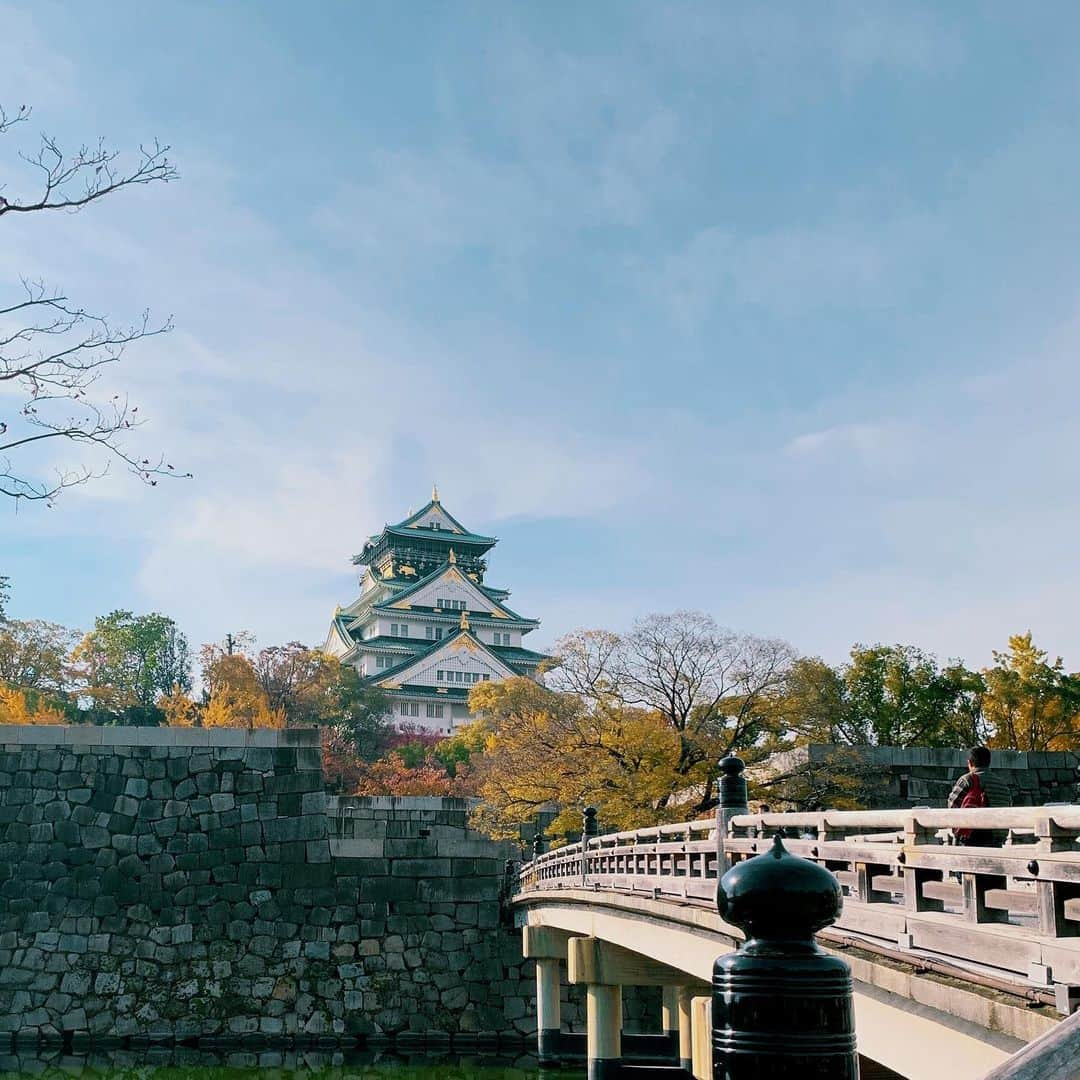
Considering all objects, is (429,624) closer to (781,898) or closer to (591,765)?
(591,765)

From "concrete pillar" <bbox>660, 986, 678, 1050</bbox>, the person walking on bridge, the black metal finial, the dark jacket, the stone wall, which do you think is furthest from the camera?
the stone wall

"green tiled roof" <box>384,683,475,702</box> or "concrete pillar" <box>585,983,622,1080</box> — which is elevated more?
"green tiled roof" <box>384,683,475,702</box>

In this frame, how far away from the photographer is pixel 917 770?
2441 cm

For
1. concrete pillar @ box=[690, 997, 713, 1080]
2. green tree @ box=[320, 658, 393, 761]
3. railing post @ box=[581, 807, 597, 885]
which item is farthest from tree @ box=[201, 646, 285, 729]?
concrete pillar @ box=[690, 997, 713, 1080]

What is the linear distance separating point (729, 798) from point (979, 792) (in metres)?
2.95

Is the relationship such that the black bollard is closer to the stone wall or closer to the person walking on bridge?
the person walking on bridge

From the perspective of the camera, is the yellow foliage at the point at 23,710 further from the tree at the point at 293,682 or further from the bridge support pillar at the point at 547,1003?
the bridge support pillar at the point at 547,1003

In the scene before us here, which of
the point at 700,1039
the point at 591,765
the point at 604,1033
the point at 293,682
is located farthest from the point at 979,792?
the point at 293,682

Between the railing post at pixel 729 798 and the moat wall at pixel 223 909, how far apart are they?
16.2 metres

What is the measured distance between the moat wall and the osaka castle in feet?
135

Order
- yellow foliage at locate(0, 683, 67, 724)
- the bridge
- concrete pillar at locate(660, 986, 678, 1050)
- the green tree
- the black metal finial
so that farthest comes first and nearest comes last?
the green tree
yellow foliage at locate(0, 683, 67, 724)
concrete pillar at locate(660, 986, 678, 1050)
the bridge
the black metal finial

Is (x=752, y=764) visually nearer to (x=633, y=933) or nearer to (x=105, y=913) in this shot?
(x=633, y=933)

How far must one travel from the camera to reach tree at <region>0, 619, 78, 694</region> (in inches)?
1976

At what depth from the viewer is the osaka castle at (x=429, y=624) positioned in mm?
71125
